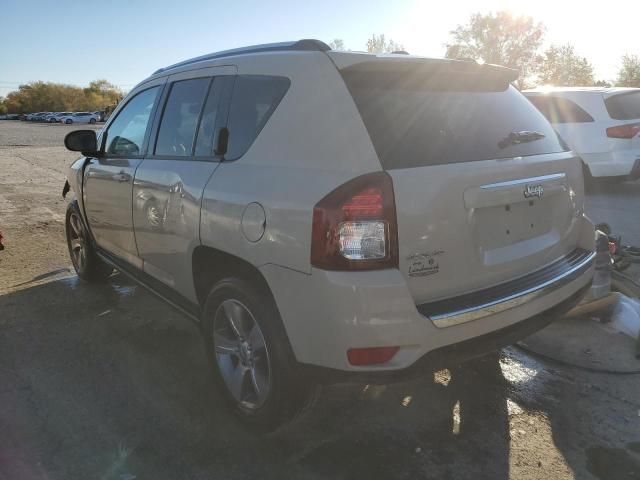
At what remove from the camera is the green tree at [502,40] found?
51875 mm

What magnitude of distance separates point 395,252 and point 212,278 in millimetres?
1217

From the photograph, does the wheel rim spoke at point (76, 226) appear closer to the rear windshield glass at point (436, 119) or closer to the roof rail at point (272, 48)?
the roof rail at point (272, 48)

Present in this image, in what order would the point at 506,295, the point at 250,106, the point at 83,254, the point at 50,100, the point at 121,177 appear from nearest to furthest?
the point at 506,295, the point at 250,106, the point at 121,177, the point at 83,254, the point at 50,100

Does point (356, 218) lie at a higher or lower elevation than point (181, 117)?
lower

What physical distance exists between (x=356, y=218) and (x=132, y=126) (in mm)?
2605

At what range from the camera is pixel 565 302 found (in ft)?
8.79

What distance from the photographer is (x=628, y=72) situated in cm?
4397

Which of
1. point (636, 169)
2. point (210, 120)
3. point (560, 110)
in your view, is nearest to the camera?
point (210, 120)

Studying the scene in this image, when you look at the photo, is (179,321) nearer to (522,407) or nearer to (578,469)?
(522,407)

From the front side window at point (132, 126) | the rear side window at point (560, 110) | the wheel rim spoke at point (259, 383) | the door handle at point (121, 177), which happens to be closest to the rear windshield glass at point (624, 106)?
the rear side window at point (560, 110)

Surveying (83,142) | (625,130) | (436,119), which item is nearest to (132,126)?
(83,142)

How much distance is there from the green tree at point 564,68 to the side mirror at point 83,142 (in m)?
55.4

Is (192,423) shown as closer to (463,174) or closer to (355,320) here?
(355,320)

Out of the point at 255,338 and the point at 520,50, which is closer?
the point at 255,338
